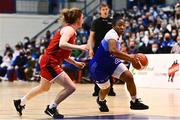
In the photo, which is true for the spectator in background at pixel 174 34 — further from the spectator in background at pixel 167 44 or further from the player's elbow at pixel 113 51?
the player's elbow at pixel 113 51

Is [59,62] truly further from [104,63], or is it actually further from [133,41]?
[133,41]

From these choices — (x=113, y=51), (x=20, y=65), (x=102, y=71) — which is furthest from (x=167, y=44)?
(x=113, y=51)

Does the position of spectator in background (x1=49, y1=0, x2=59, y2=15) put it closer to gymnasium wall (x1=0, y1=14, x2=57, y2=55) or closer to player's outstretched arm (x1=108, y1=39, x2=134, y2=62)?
gymnasium wall (x1=0, y1=14, x2=57, y2=55)

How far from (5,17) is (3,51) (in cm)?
197

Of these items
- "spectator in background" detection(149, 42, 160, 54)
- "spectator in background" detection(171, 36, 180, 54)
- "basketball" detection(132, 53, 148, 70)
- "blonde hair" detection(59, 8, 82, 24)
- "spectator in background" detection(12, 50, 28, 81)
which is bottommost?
"spectator in background" detection(12, 50, 28, 81)

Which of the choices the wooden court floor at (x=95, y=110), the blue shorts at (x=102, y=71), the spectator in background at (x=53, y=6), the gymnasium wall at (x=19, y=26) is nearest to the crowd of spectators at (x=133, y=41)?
the gymnasium wall at (x=19, y=26)

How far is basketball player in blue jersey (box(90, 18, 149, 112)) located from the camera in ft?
28.8

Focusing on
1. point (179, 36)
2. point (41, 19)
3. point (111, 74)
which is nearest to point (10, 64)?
point (41, 19)

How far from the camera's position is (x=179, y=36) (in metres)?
19.6

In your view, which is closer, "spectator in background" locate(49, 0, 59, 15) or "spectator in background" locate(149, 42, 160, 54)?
"spectator in background" locate(149, 42, 160, 54)

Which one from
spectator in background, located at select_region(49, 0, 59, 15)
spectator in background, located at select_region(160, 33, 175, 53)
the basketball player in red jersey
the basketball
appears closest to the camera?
the basketball player in red jersey

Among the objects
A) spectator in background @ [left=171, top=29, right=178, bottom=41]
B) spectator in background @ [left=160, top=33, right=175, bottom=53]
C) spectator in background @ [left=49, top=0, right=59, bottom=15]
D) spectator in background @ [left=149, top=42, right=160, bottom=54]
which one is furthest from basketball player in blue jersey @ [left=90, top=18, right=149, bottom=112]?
spectator in background @ [left=49, top=0, right=59, bottom=15]

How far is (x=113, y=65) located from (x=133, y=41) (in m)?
12.9

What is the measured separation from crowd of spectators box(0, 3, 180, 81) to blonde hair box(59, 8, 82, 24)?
11198 mm
